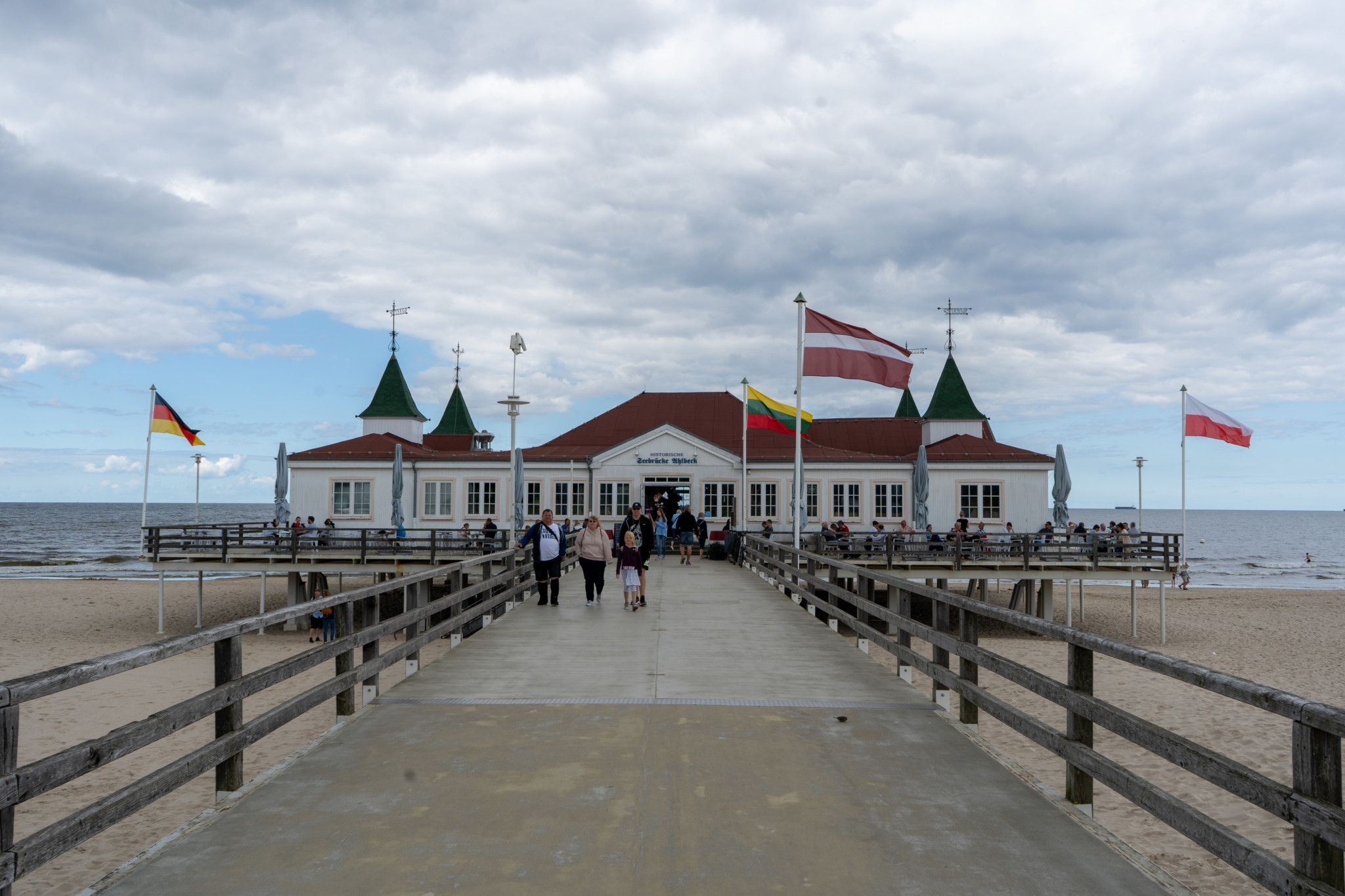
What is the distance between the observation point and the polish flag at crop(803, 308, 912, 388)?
17859 mm

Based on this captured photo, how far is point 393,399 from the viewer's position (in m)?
38.7

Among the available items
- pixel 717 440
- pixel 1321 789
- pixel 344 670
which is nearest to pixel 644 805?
pixel 1321 789

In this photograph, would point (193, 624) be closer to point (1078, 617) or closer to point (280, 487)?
point (280, 487)

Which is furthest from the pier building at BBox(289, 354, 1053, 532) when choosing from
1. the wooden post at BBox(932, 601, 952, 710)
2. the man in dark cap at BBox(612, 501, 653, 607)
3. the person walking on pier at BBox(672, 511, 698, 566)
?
the wooden post at BBox(932, 601, 952, 710)

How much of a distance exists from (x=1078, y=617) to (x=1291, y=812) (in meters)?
29.5

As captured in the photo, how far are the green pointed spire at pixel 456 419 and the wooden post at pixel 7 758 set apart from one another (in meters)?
42.4

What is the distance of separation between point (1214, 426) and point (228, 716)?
2772cm

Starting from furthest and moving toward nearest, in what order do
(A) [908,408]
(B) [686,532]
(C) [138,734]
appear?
(A) [908,408]
(B) [686,532]
(C) [138,734]

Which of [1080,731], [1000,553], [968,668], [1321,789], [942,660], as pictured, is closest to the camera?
[1321,789]

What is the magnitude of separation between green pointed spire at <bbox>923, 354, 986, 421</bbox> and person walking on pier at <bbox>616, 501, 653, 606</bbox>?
19365 mm

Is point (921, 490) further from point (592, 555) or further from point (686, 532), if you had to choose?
point (592, 555)

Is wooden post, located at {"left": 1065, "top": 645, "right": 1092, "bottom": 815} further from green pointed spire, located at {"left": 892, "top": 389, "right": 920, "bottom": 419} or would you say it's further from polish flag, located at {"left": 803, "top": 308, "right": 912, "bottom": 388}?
green pointed spire, located at {"left": 892, "top": 389, "right": 920, "bottom": 419}

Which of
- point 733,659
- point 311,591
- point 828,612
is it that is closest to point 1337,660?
point 828,612

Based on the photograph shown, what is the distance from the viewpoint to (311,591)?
2662 centimetres
